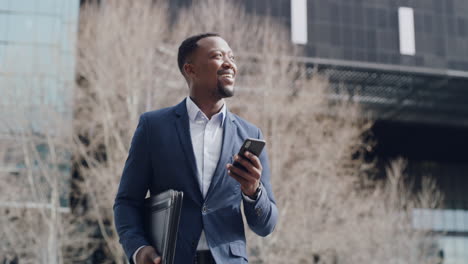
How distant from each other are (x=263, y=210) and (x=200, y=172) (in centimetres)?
28

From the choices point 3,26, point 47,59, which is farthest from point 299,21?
point 3,26

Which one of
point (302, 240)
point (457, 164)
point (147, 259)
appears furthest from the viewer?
point (457, 164)

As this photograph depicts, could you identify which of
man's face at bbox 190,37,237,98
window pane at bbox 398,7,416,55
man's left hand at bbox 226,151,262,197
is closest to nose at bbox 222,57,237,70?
man's face at bbox 190,37,237,98

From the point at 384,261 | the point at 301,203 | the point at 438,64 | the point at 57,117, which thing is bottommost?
the point at 384,261

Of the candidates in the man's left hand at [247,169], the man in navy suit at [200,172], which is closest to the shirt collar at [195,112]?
the man in navy suit at [200,172]

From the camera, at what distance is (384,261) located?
2580 centimetres

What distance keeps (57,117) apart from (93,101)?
171 centimetres

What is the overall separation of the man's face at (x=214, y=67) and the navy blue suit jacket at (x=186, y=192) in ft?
0.41

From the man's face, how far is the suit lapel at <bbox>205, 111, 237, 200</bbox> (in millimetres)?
120

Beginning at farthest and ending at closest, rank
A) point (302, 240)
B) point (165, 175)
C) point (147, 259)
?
point (302, 240), point (165, 175), point (147, 259)

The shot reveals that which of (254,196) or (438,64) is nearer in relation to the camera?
(254,196)

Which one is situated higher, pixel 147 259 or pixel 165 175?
pixel 165 175

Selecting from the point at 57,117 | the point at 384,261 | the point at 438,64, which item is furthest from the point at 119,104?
the point at 438,64

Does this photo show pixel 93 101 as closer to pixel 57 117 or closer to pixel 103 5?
pixel 57 117
